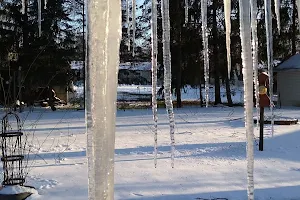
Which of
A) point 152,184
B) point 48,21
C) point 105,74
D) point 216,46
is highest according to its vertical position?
point 48,21

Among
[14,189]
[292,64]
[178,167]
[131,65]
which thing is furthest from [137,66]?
[14,189]

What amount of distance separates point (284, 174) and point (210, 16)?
628 inches

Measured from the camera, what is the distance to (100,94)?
1.08 m

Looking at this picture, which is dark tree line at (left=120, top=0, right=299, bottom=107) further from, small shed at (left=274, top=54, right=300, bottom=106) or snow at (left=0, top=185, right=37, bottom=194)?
snow at (left=0, top=185, right=37, bottom=194)

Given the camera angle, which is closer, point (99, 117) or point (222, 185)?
point (99, 117)

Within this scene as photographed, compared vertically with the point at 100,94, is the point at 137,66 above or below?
above

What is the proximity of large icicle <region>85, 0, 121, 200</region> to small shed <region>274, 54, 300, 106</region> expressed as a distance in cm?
1929

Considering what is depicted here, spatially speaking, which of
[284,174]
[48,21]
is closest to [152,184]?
[284,174]

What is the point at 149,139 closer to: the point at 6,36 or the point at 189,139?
the point at 189,139

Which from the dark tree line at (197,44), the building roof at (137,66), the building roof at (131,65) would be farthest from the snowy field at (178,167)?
the building roof at (131,65)

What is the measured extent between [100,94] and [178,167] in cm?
512

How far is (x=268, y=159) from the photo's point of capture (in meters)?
6.62

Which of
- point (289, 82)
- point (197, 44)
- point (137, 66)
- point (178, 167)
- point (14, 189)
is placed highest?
point (197, 44)

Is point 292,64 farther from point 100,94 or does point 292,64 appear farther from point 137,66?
point 100,94
